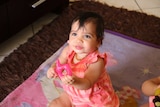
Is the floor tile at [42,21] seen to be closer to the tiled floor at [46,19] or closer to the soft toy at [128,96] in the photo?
the tiled floor at [46,19]

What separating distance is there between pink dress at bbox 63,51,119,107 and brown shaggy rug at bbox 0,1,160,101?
1.02 feet

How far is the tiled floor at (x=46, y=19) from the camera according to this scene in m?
1.42

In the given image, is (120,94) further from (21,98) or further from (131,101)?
(21,98)

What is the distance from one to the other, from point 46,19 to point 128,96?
68cm

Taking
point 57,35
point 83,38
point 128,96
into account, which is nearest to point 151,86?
point 128,96

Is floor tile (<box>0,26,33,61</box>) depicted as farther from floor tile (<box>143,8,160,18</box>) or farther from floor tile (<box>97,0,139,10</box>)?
floor tile (<box>143,8,160,18</box>)

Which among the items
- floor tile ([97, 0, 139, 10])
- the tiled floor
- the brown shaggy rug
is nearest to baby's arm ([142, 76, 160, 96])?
the brown shaggy rug

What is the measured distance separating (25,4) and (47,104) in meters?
0.50

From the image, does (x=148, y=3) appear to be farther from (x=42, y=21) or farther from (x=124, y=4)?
(x=42, y=21)

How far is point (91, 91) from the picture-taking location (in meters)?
0.98

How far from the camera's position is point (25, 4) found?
139cm

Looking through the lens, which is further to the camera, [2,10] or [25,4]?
[25,4]

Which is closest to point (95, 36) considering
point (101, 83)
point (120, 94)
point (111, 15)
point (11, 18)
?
point (101, 83)

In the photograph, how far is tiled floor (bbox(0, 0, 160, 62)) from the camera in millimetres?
1418
